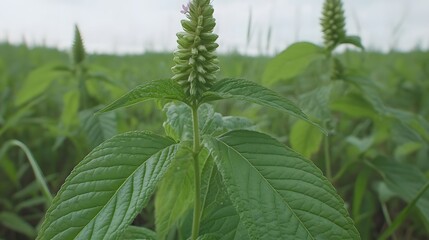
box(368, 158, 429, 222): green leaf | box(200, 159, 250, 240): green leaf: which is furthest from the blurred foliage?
box(200, 159, 250, 240): green leaf

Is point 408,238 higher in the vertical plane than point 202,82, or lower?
lower

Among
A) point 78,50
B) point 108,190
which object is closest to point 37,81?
point 78,50

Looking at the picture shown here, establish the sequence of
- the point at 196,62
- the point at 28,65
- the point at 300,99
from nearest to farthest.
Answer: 1. the point at 196,62
2. the point at 300,99
3. the point at 28,65

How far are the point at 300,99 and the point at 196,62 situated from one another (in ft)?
3.46

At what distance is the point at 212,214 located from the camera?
111 cm

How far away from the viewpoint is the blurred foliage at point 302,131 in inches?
77.1

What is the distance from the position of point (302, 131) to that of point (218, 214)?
0.98 m

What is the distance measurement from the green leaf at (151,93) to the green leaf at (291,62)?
0.97m

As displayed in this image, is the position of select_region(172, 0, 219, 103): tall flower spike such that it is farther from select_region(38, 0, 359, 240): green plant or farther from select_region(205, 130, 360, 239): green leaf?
A: select_region(205, 130, 360, 239): green leaf

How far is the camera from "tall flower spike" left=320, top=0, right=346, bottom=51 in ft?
6.50

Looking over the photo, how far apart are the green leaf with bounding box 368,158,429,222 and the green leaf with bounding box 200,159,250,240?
0.92 meters

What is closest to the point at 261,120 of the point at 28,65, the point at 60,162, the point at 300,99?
the point at 300,99

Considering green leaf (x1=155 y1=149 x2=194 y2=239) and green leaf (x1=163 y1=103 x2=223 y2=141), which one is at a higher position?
green leaf (x1=163 y1=103 x2=223 y2=141)

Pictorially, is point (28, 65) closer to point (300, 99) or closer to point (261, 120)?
point (261, 120)
